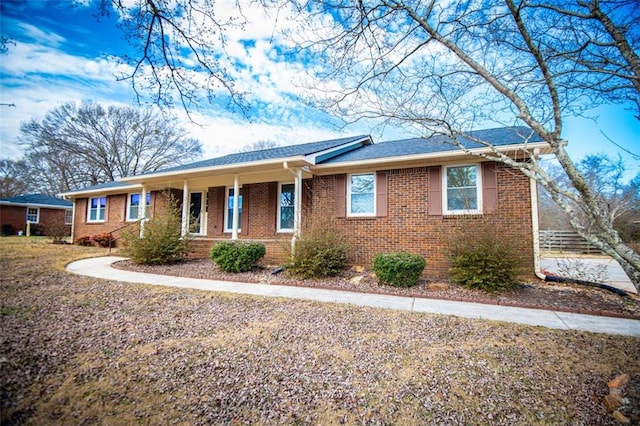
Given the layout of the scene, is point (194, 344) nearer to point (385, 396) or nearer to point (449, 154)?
point (385, 396)

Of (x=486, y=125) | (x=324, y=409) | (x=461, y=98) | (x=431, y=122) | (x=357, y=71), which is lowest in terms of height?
(x=324, y=409)

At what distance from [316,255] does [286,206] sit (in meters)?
3.93

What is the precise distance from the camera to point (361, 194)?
29.9 feet

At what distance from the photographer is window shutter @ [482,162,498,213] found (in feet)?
24.0

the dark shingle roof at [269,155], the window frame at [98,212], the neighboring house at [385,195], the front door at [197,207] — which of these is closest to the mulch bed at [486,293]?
the neighboring house at [385,195]

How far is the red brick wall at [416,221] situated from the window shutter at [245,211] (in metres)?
3.28

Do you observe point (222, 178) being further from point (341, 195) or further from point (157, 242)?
point (341, 195)

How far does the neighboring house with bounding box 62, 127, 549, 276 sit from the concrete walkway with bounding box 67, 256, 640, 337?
5.42 ft

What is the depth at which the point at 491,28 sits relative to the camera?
12.9ft

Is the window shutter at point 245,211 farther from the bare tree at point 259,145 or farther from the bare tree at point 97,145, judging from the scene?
the bare tree at point 259,145

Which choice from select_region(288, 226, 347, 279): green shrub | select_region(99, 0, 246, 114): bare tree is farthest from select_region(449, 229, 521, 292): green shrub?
select_region(99, 0, 246, 114): bare tree

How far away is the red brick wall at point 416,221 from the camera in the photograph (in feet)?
23.2

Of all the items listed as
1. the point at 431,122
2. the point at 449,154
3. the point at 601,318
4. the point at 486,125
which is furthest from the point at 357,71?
the point at 601,318

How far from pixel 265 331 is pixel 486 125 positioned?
477 centimetres
